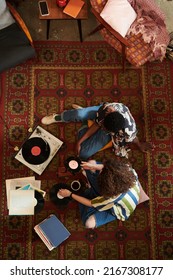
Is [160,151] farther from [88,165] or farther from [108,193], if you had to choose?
[108,193]

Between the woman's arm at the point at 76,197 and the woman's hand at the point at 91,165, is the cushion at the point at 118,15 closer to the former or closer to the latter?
the woman's hand at the point at 91,165

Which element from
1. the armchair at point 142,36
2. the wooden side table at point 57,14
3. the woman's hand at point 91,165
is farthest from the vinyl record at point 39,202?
the wooden side table at point 57,14

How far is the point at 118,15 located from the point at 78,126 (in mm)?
1219

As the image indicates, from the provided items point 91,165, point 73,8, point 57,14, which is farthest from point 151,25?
point 91,165

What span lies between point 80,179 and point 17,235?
85cm

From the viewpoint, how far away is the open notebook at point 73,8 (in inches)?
132

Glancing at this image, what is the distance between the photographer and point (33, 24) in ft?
12.7

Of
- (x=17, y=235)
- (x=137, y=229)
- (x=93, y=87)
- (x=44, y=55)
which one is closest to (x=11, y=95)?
(x=44, y=55)

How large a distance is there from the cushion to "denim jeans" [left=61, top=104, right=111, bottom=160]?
0.85 metres

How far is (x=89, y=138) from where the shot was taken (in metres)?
3.28

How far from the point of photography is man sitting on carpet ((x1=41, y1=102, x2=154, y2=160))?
2.81 m

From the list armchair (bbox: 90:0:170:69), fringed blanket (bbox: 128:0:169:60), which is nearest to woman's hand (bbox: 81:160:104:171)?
armchair (bbox: 90:0:170:69)

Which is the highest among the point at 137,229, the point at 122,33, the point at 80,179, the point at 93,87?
the point at 122,33
